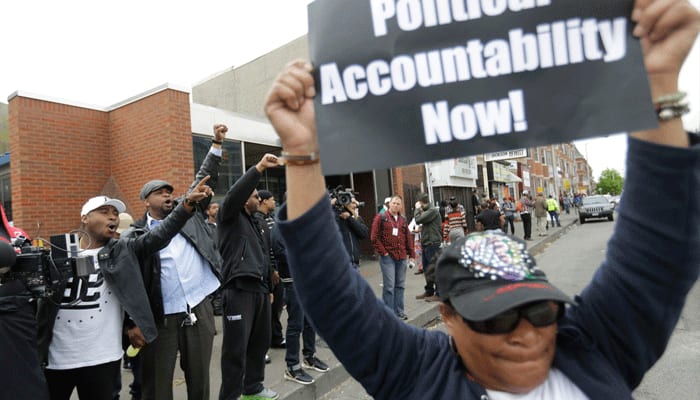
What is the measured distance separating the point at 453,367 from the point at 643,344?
509mm

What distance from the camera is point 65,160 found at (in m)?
7.05

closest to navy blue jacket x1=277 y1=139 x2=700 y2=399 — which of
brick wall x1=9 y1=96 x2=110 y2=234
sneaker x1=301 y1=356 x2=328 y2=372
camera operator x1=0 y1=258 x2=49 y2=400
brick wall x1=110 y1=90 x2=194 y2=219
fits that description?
camera operator x1=0 y1=258 x2=49 y2=400

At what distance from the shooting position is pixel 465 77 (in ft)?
3.69

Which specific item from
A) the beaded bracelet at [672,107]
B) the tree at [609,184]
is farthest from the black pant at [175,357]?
the tree at [609,184]

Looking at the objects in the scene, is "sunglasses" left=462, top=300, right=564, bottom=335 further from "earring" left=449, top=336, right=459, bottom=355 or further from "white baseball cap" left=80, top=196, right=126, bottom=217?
"white baseball cap" left=80, top=196, right=126, bottom=217

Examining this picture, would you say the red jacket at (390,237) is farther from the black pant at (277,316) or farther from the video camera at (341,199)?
the black pant at (277,316)

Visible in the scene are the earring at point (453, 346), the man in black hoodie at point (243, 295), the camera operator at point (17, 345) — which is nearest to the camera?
the earring at point (453, 346)

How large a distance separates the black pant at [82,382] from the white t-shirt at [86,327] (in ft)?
0.21

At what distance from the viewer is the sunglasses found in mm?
1093

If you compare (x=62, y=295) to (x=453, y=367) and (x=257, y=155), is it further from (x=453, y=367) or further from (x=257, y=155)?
(x=257, y=155)

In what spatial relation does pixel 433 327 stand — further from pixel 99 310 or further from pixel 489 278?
pixel 489 278

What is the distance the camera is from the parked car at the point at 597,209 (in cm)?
2169

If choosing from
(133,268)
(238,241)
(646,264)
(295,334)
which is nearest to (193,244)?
(238,241)

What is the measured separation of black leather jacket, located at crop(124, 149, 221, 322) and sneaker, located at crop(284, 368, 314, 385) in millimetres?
1321
